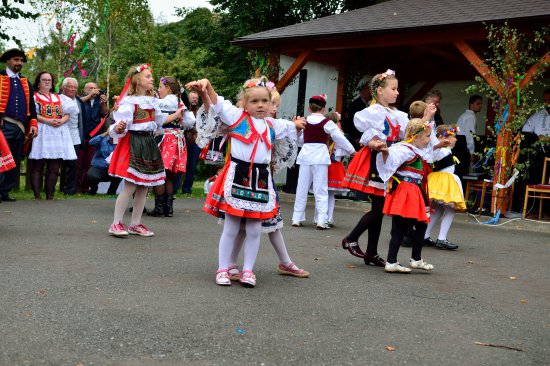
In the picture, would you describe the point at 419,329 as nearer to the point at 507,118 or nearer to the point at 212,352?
the point at 212,352

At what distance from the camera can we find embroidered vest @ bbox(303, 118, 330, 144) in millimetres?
9711

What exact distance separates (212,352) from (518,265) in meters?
4.68

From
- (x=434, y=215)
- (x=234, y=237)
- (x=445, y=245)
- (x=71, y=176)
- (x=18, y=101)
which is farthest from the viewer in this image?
(x=71, y=176)

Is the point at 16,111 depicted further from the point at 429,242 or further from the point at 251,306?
the point at 251,306

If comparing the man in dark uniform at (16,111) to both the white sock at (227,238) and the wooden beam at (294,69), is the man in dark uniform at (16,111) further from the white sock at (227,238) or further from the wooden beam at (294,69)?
the wooden beam at (294,69)

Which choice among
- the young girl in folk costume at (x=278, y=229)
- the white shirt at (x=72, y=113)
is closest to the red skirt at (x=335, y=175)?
the young girl in folk costume at (x=278, y=229)

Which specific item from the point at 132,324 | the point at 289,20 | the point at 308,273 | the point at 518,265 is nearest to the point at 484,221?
the point at 518,265

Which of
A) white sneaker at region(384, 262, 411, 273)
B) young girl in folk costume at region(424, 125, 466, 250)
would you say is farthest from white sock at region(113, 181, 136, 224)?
young girl in folk costume at region(424, 125, 466, 250)

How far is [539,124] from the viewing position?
1284cm

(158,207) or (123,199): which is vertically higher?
(123,199)

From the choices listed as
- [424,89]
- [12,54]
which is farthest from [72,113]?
[424,89]

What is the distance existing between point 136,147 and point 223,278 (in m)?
2.69

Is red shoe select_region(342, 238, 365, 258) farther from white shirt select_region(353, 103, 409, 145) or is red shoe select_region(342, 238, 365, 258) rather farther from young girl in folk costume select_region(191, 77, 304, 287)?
young girl in folk costume select_region(191, 77, 304, 287)

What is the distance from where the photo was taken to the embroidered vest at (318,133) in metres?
9.71
